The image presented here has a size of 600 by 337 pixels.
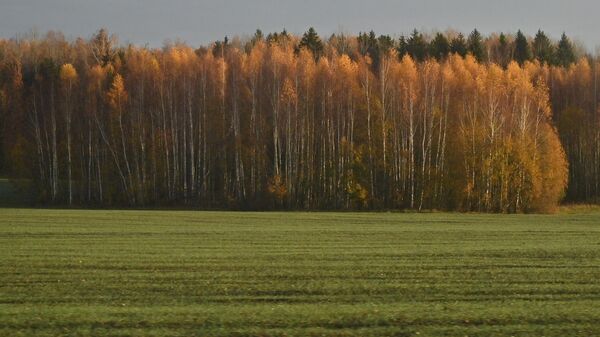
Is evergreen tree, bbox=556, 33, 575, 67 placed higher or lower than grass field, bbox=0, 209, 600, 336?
higher

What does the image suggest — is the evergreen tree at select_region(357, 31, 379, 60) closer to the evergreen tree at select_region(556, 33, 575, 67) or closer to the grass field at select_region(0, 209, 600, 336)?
the evergreen tree at select_region(556, 33, 575, 67)

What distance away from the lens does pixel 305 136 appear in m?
63.3

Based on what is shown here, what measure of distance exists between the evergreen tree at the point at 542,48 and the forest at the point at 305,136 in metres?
14.8

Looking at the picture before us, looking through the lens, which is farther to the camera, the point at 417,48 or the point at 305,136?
the point at 417,48

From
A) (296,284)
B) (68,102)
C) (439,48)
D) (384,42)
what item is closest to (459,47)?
(439,48)

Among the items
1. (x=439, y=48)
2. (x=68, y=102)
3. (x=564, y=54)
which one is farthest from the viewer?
(x=564, y=54)

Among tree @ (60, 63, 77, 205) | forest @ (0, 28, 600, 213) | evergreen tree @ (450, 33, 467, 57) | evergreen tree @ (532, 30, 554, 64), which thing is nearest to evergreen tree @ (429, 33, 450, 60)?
evergreen tree @ (450, 33, 467, 57)

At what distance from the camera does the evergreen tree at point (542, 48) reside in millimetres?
87244

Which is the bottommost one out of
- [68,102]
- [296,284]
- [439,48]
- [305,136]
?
[296,284]

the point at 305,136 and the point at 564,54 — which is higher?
the point at 564,54

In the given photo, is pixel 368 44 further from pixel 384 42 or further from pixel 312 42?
pixel 312 42

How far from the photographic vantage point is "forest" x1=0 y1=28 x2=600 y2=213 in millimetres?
59312

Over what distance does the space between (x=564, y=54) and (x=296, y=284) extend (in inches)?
3352

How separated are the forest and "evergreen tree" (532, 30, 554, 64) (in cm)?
1478
